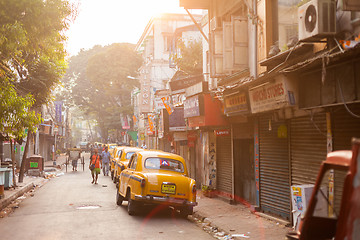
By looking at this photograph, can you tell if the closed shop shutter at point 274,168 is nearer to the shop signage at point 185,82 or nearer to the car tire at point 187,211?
the car tire at point 187,211

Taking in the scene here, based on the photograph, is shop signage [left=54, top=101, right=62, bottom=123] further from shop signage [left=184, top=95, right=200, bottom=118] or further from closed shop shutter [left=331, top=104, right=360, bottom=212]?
closed shop shutter [left=331, top=104, right=360, bottom=212]

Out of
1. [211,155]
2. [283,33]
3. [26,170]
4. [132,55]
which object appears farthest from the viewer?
[132,55]

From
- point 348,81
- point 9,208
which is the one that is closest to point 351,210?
point 348,81

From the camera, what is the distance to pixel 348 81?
7.36 metres

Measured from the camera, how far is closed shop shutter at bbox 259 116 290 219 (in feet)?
36.6

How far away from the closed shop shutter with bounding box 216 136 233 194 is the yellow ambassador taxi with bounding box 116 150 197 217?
3278mm

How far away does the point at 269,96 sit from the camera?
10.4 metres

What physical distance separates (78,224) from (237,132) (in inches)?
264

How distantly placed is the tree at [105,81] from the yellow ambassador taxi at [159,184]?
43.5 m

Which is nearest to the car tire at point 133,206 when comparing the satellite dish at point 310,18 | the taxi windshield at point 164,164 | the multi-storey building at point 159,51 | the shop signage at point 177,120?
the taxi windshield at point 164,164

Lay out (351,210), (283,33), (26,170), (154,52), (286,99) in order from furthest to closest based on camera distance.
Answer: (154,52) < (26,170) < (283,33) < (286,99) < (351,210)

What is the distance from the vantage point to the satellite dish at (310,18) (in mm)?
8148

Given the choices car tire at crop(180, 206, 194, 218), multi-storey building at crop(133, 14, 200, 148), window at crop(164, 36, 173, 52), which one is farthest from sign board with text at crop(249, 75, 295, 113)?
window at crop(164, 36, 173, 52)

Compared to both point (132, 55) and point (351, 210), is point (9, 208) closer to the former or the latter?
point (351, 210)
